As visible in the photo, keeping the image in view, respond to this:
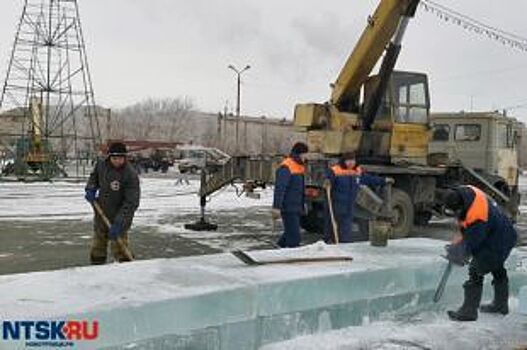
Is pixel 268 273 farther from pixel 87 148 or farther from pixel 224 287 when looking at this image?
pixel 87 148

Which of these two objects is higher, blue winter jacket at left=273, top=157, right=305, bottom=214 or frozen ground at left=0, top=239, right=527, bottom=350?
blue winter jacket at left=273, top=157, right=305, bottom=214

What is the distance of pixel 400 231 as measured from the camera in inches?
484

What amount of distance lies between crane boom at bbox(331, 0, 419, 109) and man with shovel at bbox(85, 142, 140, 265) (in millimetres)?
6648

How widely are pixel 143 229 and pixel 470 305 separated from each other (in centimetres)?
800

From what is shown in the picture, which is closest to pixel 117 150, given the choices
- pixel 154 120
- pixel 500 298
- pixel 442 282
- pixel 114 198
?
pixel 114 198

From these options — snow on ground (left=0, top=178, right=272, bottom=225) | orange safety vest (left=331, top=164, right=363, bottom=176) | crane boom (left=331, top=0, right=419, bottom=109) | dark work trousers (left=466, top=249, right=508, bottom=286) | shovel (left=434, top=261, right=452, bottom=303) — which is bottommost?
snow on ground (left=0, top=178, right=272, bottom=225)

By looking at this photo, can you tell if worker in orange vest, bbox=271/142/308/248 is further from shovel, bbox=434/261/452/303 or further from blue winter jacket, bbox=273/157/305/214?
shovel, bbox=434/261/452/303

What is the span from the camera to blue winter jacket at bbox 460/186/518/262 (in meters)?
6.08

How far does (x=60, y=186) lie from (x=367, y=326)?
74.6ft

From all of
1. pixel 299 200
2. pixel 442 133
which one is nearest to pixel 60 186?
pixel 442 133

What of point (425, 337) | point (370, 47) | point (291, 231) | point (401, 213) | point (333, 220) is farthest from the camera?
point (370, 47)

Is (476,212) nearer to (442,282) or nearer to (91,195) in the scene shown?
(442,282)

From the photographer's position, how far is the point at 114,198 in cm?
753

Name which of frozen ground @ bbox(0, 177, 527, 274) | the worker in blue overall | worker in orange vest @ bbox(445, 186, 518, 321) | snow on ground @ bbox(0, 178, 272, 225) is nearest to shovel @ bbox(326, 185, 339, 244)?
the worker in blue overall
